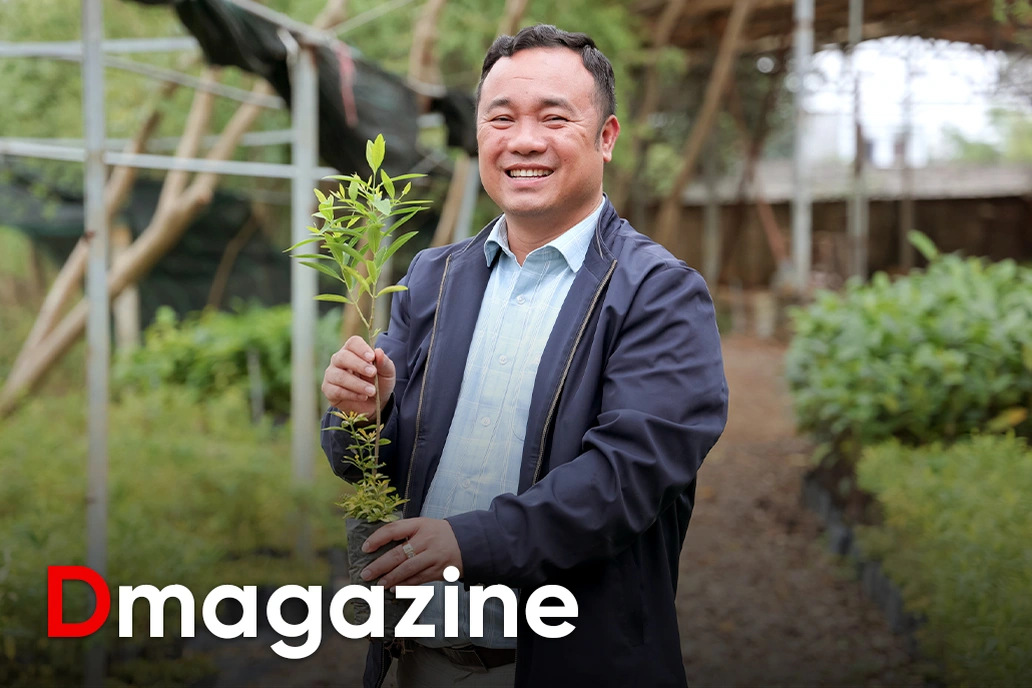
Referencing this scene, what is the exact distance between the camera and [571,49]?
1556mm

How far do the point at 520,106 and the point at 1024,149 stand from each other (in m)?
36.0

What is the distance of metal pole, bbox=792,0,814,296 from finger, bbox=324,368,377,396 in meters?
9.50

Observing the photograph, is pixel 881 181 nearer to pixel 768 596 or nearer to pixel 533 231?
pixel 768 596

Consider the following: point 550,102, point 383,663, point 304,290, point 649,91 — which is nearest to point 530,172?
point 550,102

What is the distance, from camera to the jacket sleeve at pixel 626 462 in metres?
1.36

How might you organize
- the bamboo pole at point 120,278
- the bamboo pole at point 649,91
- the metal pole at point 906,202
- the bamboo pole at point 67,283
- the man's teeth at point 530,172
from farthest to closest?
the metal pole at point 906,202, the bamboo pole at point 649,91, the bamboo pole at point 67,283, the bamboo pole at point 120,278, the man's teeth at point 530,172

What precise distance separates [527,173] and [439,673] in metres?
0.87

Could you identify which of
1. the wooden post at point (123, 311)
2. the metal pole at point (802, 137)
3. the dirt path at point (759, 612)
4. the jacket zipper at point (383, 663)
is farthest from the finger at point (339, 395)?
the metal pole at point (802, 137)

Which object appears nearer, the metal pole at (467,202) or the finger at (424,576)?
the finger at (424,576)

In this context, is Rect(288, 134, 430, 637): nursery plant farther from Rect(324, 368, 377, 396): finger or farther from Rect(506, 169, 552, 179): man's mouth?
Rect(506, 169, 552, 179): man's mouth

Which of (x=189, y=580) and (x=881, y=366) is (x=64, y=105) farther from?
(x=881, y=366)

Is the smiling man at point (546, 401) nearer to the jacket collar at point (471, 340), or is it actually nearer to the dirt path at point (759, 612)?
the jacket collar at point (471, 340)

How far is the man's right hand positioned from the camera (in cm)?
148

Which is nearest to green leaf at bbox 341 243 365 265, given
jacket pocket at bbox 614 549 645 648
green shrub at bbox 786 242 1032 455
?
jacket pocket at bbox 614 549 645 648
